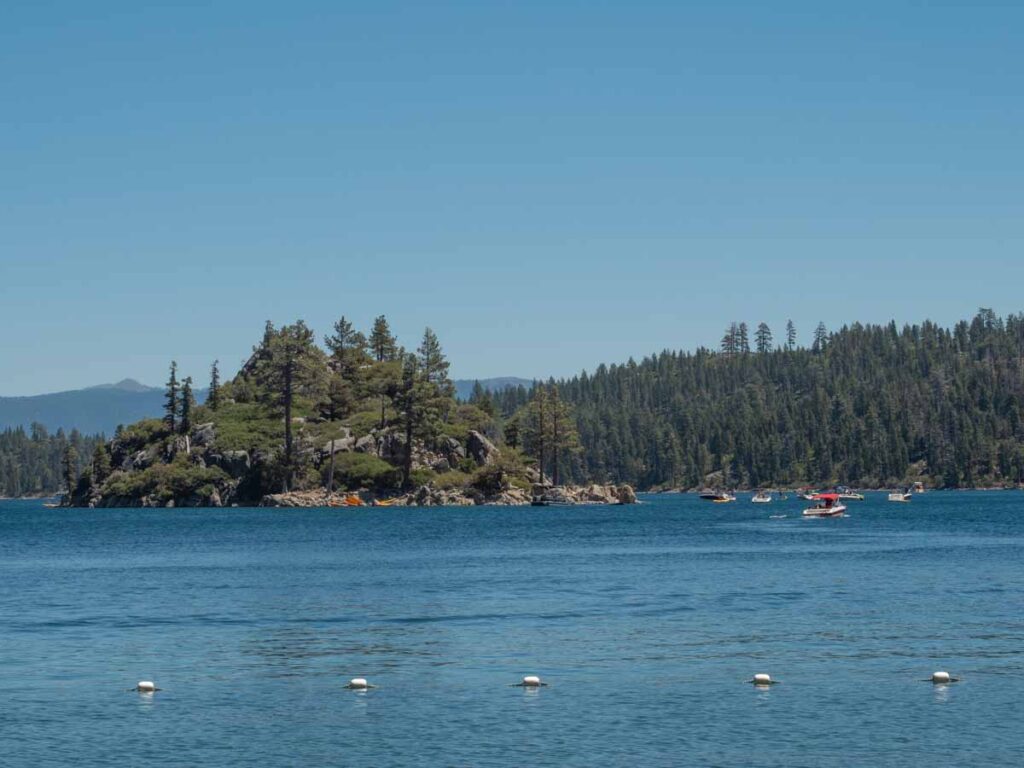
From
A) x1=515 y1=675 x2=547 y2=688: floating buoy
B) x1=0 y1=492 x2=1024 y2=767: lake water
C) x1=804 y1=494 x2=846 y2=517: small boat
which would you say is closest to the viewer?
x1=0 y1=492 x2=1024 y2=767: lake water

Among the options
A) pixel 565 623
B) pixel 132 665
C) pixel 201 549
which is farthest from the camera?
pixel 201 549

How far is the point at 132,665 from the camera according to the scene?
4872cm

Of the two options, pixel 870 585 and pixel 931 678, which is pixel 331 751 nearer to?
pixel 931 678

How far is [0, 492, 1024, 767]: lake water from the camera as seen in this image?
3578 cm

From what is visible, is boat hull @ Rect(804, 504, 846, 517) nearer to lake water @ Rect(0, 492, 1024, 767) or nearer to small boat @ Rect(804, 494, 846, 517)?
small boat @ Rect(804, 494, 846, 517)

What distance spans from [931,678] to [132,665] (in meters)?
28.2

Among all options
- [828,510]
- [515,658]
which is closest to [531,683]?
[515,658]

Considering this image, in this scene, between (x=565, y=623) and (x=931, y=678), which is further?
(x=565, y=623)

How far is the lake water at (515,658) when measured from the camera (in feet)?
117

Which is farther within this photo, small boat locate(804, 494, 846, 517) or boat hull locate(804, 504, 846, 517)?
small boat locate(804, 494, 846, 517)

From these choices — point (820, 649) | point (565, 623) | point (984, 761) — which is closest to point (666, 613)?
point (565, 623)

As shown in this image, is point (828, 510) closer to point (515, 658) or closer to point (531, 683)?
point (515, 658)

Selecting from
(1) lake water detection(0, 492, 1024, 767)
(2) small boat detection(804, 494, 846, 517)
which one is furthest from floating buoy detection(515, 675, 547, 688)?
(2) small boat detection(804, 494, 846, 517)

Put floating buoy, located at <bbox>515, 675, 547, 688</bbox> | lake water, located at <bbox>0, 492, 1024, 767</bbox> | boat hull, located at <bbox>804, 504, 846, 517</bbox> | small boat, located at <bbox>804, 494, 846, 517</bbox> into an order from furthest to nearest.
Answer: small boat, located at <bbox>804, 494, 846, 517</bbox> < boat hull, located at <bbox>804, 504, 846, 517</bbox> < floating buoy, located at <bbox>515, 675, 547, 688</bbox> < lake water, located at <bbox>0, 492, 1024, 767</bbox>
